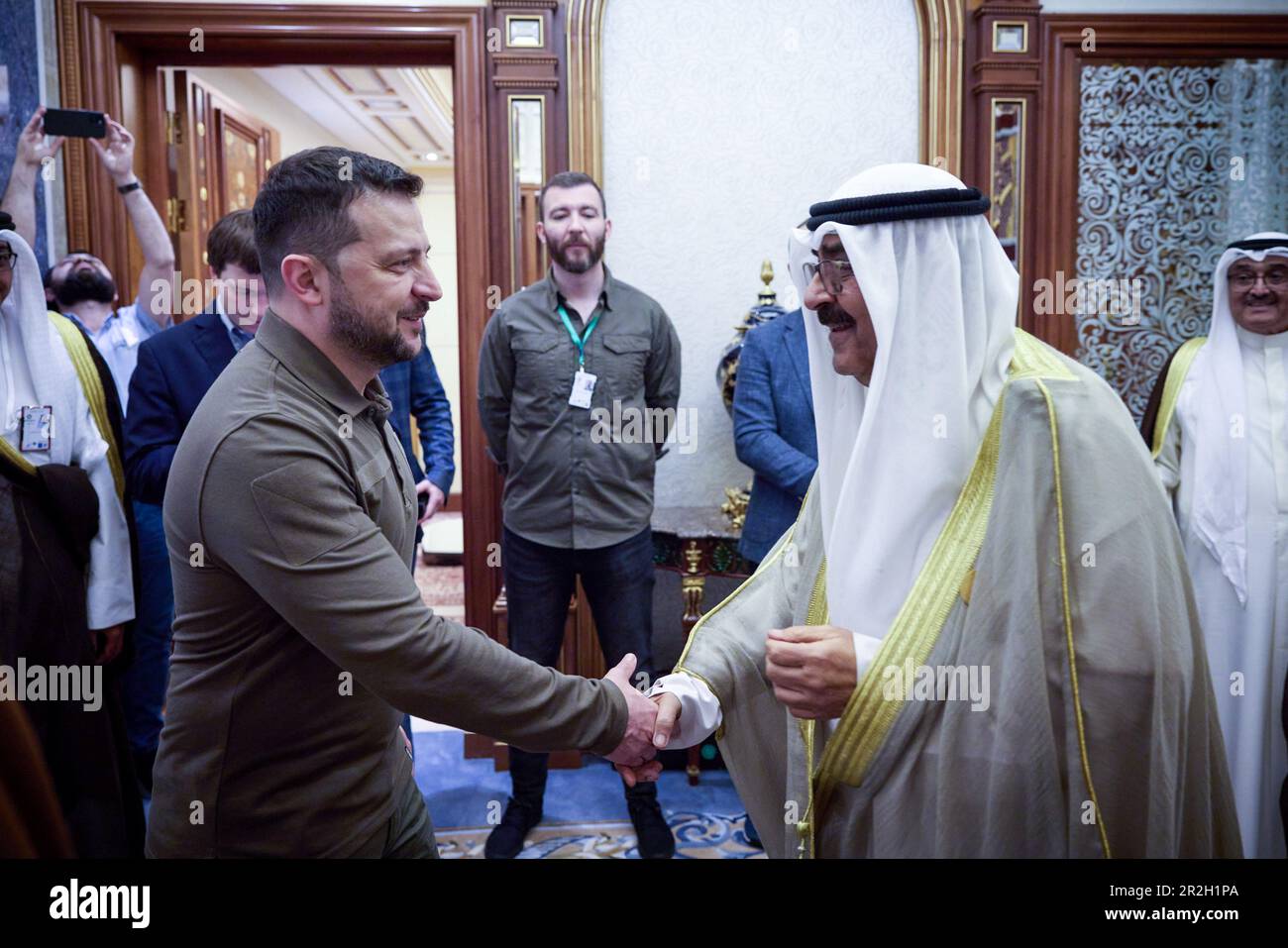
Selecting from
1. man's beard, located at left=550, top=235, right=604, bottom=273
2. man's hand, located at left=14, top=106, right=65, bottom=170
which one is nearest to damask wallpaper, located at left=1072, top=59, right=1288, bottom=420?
man's beard, located at left=550, top=235, right=604, bottom=273

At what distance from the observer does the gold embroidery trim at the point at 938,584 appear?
4.74 ft

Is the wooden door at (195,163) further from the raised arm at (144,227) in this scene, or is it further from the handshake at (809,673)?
the handshake at (809,673)

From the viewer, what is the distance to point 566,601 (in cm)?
314

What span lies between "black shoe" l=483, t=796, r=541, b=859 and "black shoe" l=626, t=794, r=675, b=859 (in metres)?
0.31

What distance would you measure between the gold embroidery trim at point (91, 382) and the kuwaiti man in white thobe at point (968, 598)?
1.88 meters

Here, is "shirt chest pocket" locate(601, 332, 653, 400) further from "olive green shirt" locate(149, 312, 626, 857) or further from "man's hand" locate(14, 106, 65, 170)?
"man's hand" locate(14, 106, 65, 170)

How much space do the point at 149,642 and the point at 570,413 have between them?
1639mm

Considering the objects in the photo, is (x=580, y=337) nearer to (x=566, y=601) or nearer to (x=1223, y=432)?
(x=566, y=601)

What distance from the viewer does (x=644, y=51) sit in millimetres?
3732

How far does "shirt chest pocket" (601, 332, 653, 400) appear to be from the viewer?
10.1 ft
